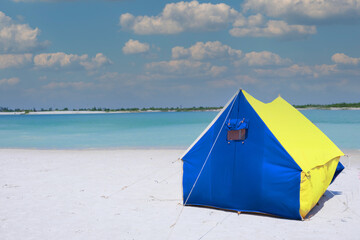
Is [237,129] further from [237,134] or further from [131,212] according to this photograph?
[131,212]

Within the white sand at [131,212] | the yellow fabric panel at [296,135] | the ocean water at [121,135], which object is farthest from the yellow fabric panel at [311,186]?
the ocean water at [121,135]

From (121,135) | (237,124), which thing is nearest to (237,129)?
(237,124)

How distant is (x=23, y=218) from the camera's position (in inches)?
277

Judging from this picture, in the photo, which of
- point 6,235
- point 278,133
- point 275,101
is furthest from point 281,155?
point 6,235

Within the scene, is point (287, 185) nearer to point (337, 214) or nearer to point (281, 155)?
point (281, 155)

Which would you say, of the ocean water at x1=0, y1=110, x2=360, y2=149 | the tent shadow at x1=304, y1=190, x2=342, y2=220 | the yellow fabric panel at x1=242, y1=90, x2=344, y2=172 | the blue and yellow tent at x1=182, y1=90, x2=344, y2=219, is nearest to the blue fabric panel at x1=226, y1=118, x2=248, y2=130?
the blue and yellow tent at x1=182, y1=90, x2=344, y2=219

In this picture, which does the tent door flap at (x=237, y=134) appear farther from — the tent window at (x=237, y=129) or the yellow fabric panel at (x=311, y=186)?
the yellow fabric panel at (x=311, y=186)

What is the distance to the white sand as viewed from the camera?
6156 mm

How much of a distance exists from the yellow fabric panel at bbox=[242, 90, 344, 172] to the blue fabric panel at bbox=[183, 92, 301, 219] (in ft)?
0.54

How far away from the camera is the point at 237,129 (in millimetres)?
7000

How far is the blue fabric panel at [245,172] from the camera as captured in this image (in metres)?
6.60

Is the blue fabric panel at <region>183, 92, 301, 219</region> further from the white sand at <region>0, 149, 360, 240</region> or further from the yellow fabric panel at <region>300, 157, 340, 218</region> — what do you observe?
the white sand at <region>0, 149, 360, 240</region>

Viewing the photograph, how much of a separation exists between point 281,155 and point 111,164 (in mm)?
8140

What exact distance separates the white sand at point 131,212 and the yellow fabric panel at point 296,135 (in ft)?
3.39
